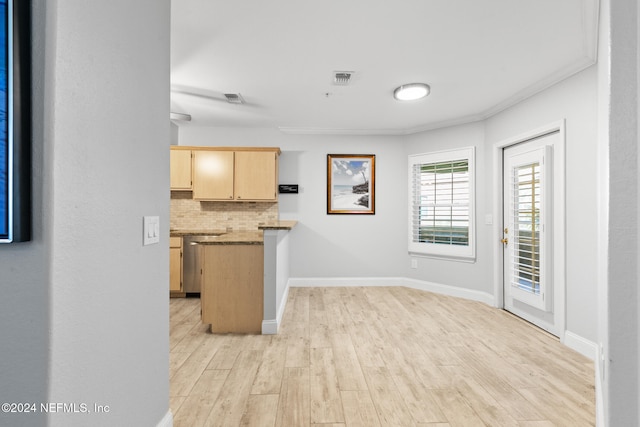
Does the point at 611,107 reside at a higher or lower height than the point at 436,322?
higher

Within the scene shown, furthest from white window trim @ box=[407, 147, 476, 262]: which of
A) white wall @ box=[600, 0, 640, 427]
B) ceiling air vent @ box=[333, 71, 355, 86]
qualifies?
white wall @ box=[600, 0, 640, 427]

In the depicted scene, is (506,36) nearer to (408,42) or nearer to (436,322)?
(408,42)

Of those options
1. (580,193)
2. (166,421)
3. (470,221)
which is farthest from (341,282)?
(166,421)

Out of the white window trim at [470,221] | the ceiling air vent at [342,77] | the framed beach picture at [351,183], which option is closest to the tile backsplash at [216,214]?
the framed beach picture at [351,183]

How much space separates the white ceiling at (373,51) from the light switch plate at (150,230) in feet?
4.95

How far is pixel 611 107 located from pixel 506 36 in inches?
56.9

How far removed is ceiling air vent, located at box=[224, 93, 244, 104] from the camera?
3610 mm

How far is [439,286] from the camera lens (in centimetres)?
465

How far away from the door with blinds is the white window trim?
1.48ft

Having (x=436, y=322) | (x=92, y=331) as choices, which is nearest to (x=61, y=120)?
(x=92, y=331)

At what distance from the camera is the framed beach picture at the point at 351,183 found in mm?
5059

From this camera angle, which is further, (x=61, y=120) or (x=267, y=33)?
(x=267, y=33)

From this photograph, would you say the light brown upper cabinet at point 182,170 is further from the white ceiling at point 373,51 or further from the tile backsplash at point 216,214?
the white ceiling at point 373,51

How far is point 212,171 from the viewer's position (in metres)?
4.68
